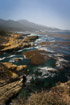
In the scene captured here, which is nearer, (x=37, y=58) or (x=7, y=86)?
(x=7, y=86)

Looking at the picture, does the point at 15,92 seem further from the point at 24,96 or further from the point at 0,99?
the point at 0,99

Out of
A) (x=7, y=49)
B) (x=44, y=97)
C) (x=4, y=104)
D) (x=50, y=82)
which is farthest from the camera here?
→ (x=7, y=49)

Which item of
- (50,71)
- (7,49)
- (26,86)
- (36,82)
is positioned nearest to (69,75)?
(50,71)

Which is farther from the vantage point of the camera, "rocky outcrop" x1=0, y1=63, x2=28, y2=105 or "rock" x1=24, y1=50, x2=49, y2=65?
"rock" x1=24, y1=50, x2=49, y2=65

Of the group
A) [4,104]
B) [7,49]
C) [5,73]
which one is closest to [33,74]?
[5,73]

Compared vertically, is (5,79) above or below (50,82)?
above

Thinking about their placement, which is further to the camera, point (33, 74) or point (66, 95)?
point (33, 74)

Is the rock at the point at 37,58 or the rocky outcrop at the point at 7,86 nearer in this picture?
the rocky outcrop at the point at 7,86

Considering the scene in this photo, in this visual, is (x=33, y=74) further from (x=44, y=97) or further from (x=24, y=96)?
(x=44, y=97)

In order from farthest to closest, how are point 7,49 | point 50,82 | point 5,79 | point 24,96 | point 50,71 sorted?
point 7,49
point 50,71
point 50,82
point 5,79
point 24,96
